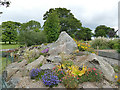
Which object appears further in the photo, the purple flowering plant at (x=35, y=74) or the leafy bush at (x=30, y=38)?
the leafy bush at (x=30, y=38)

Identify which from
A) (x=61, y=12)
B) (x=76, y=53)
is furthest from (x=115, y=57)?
(x=61, y=12)

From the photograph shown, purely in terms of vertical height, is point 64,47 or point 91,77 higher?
point 64,47

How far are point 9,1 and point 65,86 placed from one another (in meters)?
4.38

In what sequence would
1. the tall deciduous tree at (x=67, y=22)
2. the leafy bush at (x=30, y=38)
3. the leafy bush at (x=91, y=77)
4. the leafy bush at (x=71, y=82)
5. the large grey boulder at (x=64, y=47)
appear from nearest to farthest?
the leafy bush at (x=71, y=82)
the leafy bush at (x=91, y=77)
the large grey boulder at (x=64, y=47)
the leafy bush at (x=30, y=38)
the tall deciduous tree at (x=67, y=22)

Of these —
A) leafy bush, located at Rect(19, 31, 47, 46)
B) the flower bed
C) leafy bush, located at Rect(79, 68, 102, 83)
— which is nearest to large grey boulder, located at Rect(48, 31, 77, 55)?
the flower bed

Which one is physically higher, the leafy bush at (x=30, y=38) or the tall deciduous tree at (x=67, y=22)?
the tall deciduous tree at (x=67, y=22)

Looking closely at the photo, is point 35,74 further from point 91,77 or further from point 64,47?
point 64,47

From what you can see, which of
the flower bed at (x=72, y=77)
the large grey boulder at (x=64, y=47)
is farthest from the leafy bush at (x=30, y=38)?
the flower bed at (x=72, y=77)

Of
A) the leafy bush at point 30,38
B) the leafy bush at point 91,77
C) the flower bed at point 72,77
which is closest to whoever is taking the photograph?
the flower bed at point 72,77

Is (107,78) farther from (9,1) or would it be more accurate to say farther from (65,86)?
(9,1)

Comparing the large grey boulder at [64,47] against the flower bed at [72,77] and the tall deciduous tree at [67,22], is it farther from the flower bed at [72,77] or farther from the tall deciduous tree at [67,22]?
the tall deciduous tree at [67,22]

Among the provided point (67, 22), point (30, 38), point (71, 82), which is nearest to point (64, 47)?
point (71, 82)

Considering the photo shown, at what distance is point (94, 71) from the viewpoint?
9.45ft

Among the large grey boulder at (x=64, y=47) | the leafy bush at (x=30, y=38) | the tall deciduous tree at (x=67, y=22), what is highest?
the tall deciduous tree at (x=67, y=22)
